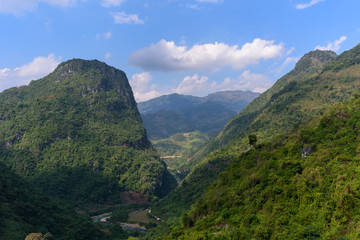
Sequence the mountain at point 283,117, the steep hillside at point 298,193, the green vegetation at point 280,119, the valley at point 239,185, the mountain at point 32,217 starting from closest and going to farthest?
the steep hillside at point 298,193, the valley at point 239,185, the mountain at point 32,217, the green vegetation at point 280,119, the mountain at point 283,117

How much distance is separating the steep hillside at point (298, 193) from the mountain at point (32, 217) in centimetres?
5104

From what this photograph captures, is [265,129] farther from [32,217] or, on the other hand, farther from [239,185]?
[32,217]

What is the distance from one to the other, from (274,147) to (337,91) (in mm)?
112133

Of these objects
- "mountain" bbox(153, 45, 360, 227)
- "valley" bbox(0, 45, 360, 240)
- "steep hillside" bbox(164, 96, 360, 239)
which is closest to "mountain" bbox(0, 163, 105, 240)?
"valley" bbox(0, 45, 360, 240)

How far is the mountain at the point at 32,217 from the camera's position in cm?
8145

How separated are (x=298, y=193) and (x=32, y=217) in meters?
93.5

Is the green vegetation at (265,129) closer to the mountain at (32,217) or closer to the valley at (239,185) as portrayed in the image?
the valley at (239,185)

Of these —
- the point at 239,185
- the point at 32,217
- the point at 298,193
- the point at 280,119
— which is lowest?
the point at 239,185

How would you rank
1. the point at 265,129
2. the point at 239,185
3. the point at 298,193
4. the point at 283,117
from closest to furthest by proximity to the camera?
the point at 298,193 → the point at 239,185 → the point at 265,129 → the point at 283,117

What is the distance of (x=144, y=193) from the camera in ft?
587

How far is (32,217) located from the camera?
301 feet

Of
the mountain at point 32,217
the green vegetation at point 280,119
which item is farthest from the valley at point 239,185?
the green vegetation at point 280,119

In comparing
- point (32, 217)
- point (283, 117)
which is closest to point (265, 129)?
point (283, 117)

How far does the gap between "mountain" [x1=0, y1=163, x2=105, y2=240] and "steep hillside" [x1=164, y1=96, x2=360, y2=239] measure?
51036 millimetres
